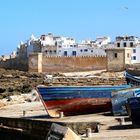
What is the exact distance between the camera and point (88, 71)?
227 feet

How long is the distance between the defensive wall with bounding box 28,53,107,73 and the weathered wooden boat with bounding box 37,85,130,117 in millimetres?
48217

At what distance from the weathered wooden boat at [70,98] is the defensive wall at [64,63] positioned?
48217mm

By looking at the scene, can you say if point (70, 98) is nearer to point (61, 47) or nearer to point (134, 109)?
point (134, 109)

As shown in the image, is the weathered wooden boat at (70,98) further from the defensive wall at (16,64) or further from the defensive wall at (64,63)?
the defensive wall at (16,64)

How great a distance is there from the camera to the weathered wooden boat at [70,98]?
20625 mm

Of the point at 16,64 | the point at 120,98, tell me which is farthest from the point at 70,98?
the point at 16,64

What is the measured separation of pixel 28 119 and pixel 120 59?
4293 cm

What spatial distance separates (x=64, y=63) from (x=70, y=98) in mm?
51994

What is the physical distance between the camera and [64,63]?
72.6 metres

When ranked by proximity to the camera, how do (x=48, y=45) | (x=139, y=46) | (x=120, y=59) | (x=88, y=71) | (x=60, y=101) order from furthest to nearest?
(x=48, y=45) → (x=139, y=46) → (x=88, y=71) → (x=120, y=59) → (x=60, y=101)

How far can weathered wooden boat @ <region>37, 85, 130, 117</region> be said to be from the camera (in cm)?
2062

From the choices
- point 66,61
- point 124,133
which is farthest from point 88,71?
point 124,133

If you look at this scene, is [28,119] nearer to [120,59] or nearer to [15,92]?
[15,92]

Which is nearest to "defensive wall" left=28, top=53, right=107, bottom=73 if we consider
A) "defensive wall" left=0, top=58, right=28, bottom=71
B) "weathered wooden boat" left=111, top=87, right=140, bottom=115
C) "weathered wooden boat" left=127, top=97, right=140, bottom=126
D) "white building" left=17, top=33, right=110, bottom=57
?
"defensive wall" left=0, top=58, right=28, bottom=71
